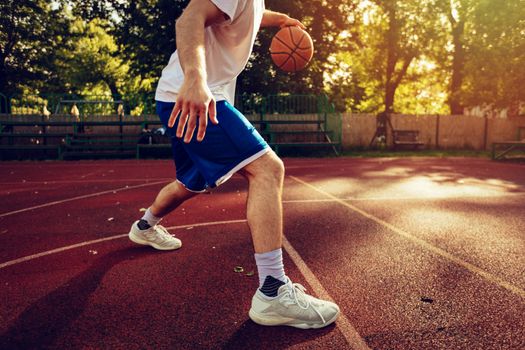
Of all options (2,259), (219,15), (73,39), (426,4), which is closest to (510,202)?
(219,15)

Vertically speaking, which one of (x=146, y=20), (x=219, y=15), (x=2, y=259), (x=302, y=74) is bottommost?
(x=2, y=259)

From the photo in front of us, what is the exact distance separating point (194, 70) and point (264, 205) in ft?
2.71

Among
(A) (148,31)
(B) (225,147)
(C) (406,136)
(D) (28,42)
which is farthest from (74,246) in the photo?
(D) (28,42)

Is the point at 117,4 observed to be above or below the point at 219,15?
above

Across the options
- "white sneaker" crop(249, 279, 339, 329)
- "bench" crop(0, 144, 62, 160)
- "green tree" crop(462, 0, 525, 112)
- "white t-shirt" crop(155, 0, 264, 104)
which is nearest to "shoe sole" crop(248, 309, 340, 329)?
"white sneaker" crop(249, 279, 339, 329)

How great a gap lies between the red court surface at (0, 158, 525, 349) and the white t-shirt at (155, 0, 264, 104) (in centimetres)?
132

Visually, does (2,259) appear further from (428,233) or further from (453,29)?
(453,29)

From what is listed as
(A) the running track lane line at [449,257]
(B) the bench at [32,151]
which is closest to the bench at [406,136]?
(B) the bench at [32,151]

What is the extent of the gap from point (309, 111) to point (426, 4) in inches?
495

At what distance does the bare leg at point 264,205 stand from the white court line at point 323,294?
1.90ft

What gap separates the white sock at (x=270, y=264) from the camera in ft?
7.51

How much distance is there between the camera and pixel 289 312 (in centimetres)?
227

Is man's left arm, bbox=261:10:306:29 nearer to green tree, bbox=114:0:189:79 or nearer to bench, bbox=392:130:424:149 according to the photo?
green tree, bbox=114:0:189:79

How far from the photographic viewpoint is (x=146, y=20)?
713 inches
